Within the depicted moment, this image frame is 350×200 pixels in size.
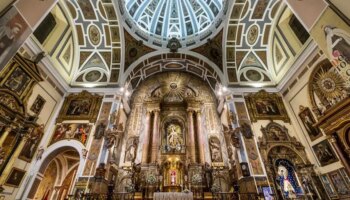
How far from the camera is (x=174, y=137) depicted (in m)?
15.4

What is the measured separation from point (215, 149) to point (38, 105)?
43.7 feet

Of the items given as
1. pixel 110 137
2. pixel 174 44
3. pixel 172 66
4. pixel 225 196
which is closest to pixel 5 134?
pixel 110 137

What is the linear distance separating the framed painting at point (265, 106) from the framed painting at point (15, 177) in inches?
594

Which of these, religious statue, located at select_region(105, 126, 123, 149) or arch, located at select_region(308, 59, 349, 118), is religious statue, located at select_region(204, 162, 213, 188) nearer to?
religious statue, located at select_region(105, 126, 123, 149)

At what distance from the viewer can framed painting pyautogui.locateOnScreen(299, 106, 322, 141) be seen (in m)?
11.0

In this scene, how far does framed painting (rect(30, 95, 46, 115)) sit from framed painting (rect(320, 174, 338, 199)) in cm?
1776

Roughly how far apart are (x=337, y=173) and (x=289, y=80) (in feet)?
22.3

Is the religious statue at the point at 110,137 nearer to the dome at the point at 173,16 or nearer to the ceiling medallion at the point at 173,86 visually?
the ceiling medallion at the point at 173,86

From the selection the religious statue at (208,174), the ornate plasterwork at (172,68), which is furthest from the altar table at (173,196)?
the ornate plasterwork at (172,68)

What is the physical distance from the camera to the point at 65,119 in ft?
42.5

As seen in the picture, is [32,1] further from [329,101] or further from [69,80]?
[329,101]

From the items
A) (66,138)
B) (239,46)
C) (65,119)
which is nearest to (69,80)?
(65,119)

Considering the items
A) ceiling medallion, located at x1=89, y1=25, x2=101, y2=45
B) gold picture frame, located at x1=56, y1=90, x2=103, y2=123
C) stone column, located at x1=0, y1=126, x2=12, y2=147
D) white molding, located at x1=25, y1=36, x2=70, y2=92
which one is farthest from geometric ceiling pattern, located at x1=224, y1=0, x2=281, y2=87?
stone column, located at x1=0, y1=126, x2=12, y2=147

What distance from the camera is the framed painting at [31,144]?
10.2 m
